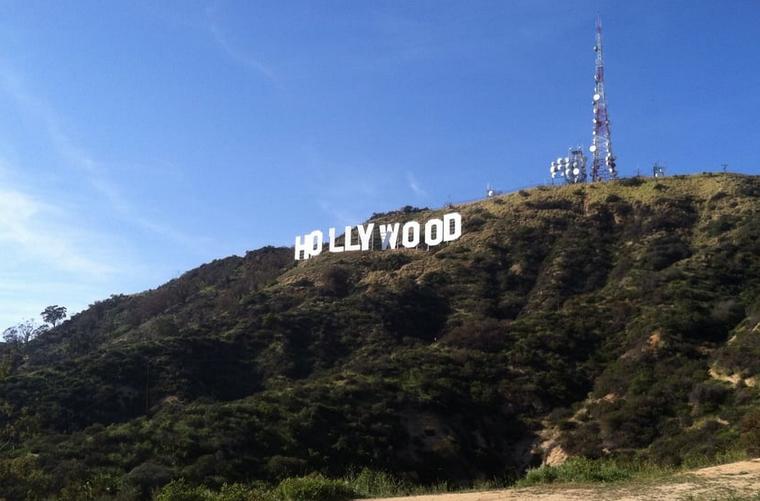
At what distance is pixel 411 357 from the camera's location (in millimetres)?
41469

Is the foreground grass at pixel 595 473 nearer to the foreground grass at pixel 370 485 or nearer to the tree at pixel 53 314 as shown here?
the foreground grass at pixel 370 485

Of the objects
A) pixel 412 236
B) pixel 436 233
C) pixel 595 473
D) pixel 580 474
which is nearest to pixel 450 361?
pixel 580 474

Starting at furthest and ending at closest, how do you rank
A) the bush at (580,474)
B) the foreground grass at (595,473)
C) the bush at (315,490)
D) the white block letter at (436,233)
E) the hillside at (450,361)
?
1. the white block letter at (436,233)
2. the hillside at (450,361)
3. the bush at (580,474)
4. the foreground grass at (595,473)
5. the bush at (315,490)

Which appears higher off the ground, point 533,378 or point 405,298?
point 405,298

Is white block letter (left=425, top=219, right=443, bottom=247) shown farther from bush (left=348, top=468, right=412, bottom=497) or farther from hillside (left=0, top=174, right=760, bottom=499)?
bush (left=348, top=468, right=412, bottom=497)

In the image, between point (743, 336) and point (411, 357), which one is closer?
point (743, 336)

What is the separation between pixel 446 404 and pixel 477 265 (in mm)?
23767

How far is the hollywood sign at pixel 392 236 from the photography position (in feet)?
209

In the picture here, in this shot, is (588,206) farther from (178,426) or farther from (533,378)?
(178,426)

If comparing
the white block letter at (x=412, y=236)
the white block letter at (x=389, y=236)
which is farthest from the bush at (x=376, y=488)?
the white block letter at (x=389, y=236)

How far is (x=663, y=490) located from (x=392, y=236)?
53.5 meters

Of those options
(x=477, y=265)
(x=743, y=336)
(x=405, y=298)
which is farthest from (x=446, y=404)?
(x=477, y=265)

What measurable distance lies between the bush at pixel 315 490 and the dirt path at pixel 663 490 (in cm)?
101

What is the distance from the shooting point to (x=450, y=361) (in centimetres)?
4022
